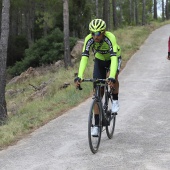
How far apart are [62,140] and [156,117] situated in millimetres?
2742

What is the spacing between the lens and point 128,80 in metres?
14.1

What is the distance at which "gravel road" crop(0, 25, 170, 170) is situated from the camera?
5488 mm

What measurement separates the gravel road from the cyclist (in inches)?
23.5

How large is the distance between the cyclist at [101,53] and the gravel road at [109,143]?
1.96 ft

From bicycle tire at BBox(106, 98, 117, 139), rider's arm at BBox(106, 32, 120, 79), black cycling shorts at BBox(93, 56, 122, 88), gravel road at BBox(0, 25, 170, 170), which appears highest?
rider's arm at BBox(106, 32, 120, 79)

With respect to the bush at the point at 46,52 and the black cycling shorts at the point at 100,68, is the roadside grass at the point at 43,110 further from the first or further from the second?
the bush at the point at 46,52

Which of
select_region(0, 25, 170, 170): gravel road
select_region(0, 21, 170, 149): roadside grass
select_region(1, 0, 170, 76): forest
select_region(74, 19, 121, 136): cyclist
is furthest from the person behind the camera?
select_region(1, 0, 170, 76): forest

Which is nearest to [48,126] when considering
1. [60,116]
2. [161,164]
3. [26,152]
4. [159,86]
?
[60,116]

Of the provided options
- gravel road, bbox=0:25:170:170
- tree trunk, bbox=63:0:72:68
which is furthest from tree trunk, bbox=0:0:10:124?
tree trunk, bbox=63:0:72:68

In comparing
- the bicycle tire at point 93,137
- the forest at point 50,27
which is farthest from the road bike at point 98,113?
the forest at point 50,27

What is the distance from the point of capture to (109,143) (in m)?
6.48

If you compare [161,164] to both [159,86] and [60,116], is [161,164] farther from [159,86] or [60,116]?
[159,86]

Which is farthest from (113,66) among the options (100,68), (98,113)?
(98,113)

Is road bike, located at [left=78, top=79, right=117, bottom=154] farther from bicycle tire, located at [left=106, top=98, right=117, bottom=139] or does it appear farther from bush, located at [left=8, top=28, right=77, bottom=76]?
bush, located at [left=8, top=28, right=77, bottom=76]
